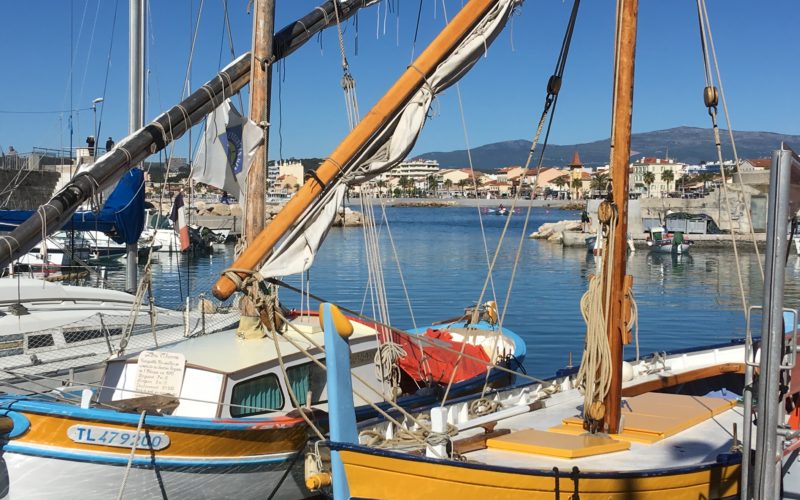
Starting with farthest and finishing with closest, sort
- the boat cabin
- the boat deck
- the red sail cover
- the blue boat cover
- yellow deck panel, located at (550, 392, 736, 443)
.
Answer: the blue boat cover < the red sail cover < the boat cabin < yellow deck panel, located at (550, 392, 736, 443) < the boat deck

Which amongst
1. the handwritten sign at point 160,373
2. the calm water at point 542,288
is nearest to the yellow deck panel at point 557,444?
the handwritten sign at point 160,373

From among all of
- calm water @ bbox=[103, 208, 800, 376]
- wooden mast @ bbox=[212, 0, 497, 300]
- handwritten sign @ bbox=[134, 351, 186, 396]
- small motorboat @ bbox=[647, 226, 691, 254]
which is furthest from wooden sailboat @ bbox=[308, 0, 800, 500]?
small motorboat @ bbox=[647, 226, 691, 254]

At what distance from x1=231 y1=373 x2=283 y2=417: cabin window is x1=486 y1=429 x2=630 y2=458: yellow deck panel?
3704 mm

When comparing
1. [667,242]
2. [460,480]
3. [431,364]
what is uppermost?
[460,480]

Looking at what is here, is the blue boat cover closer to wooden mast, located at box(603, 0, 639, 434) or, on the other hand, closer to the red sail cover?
the red sail cover

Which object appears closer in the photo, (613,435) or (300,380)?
(613,435)

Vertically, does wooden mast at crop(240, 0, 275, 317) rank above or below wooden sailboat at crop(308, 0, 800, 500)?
above

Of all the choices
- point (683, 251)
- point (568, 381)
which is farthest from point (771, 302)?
point (683, 251)

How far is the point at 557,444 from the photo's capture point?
10.3 meters

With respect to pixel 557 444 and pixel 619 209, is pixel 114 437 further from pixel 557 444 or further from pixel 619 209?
pixel 619 209

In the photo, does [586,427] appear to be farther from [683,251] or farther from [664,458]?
[683,251]

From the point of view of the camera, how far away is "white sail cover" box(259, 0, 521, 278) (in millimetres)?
9992

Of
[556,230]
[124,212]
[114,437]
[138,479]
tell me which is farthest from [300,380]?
[556,230]

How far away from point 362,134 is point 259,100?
5273 millimetres
